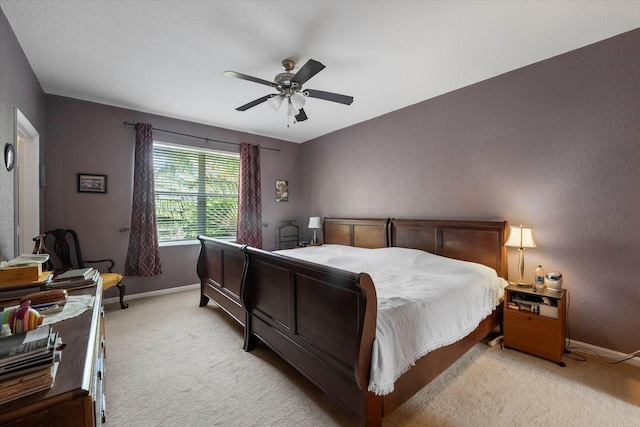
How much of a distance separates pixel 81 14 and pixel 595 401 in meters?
4.79

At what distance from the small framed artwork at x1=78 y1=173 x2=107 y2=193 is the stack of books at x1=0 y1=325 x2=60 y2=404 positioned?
3683mm

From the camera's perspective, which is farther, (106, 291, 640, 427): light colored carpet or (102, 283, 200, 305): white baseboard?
(102, 283, 200, 305): white baseboard

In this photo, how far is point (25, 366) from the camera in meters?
0.76

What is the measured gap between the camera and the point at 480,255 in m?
3.08

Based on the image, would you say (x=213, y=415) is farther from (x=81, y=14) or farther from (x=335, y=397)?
(x=81, y=14)

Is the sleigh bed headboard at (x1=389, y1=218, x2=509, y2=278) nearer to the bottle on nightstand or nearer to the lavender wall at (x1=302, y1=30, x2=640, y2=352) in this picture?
the lavender wall at (x1=302, y1=30, x2=640, y2=352)

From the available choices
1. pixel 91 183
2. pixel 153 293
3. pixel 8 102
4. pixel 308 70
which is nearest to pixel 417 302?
pixel 308 70

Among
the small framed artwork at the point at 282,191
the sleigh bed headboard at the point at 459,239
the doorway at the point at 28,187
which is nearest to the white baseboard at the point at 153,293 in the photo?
the doorway at the point at 28,187

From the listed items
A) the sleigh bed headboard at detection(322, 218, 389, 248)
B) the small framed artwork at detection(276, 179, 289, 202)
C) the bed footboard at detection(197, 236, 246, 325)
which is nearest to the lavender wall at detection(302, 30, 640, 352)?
the sleigh bed headboard at detection(322, 218, 389, 248)

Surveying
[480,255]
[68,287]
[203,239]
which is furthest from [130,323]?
[480,255]

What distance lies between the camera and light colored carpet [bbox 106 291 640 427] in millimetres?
1780

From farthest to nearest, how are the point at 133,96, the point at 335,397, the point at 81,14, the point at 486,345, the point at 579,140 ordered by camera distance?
the point at 133,96 → the point at 486,345 → the point at 579,140 → the point at 81,14 → the point at 335,397

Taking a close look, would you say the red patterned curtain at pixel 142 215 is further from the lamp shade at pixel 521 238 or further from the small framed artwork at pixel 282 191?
the lamp shade at pixel 521 238

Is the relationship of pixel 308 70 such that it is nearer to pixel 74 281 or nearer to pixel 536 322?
pixel 74 281
